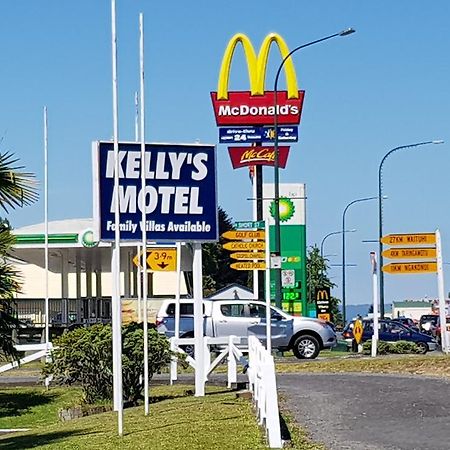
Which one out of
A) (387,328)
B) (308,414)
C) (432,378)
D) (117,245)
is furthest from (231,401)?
(387,328)

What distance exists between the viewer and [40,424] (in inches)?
766

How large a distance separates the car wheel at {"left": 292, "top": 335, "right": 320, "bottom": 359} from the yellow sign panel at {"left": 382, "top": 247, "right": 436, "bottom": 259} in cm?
404

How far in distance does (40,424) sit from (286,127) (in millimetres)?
29355

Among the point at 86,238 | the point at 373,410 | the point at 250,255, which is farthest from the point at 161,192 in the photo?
the point at 86,238

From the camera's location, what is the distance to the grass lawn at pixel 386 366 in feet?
74.1

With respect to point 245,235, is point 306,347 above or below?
below

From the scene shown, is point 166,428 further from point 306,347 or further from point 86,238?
point 86,238

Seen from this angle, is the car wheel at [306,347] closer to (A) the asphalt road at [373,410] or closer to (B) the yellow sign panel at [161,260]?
(B) the yellow sign panel at [161,260]

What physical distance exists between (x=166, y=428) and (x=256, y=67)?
3410 cm

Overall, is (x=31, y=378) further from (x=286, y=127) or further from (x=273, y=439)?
(x=286, y=127)

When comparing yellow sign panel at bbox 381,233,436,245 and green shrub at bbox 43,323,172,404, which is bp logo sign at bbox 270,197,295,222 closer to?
yellow sign panel at bbox 381,233,436,245

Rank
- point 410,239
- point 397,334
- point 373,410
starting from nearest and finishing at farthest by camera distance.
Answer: point 373,410 < point 410,239 < point 397,334

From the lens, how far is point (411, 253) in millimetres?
30453

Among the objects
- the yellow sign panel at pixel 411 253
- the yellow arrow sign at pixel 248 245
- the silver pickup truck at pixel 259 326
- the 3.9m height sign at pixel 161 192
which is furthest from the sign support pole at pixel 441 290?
the 3.9m height sign at pixel 161 192
